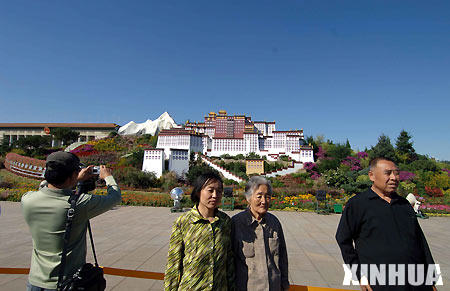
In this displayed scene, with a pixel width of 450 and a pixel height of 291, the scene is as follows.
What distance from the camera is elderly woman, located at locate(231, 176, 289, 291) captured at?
2.03m

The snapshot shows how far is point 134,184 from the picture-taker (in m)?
21.5

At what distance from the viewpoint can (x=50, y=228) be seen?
1.70m

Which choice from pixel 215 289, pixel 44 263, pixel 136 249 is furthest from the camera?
pixel 136 249

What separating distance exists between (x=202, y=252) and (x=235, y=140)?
40624mm

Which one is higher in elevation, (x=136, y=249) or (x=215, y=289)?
(x=215, y=289)

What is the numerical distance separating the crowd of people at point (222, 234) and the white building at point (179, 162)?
27.6 metres

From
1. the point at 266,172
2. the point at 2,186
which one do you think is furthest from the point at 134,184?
the point at 266,172

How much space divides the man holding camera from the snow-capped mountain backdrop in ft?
205

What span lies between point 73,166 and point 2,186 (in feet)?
71.9

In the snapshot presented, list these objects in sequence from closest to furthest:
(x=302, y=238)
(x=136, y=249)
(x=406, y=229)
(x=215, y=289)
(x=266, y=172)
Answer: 1. (x=215, y=289)
2. (x=406, y=229)
3. (x=136, y=249)
4. (x=302, y=238)
5. (x=266, y=172)

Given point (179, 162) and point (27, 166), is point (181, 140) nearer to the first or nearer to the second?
point (179, 162)

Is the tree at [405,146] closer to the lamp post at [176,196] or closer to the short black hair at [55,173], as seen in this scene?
the lamp post at [176,196]

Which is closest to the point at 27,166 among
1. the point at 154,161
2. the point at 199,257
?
the point at 154,161

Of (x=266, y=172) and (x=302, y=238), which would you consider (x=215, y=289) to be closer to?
(x=302, y=238)
